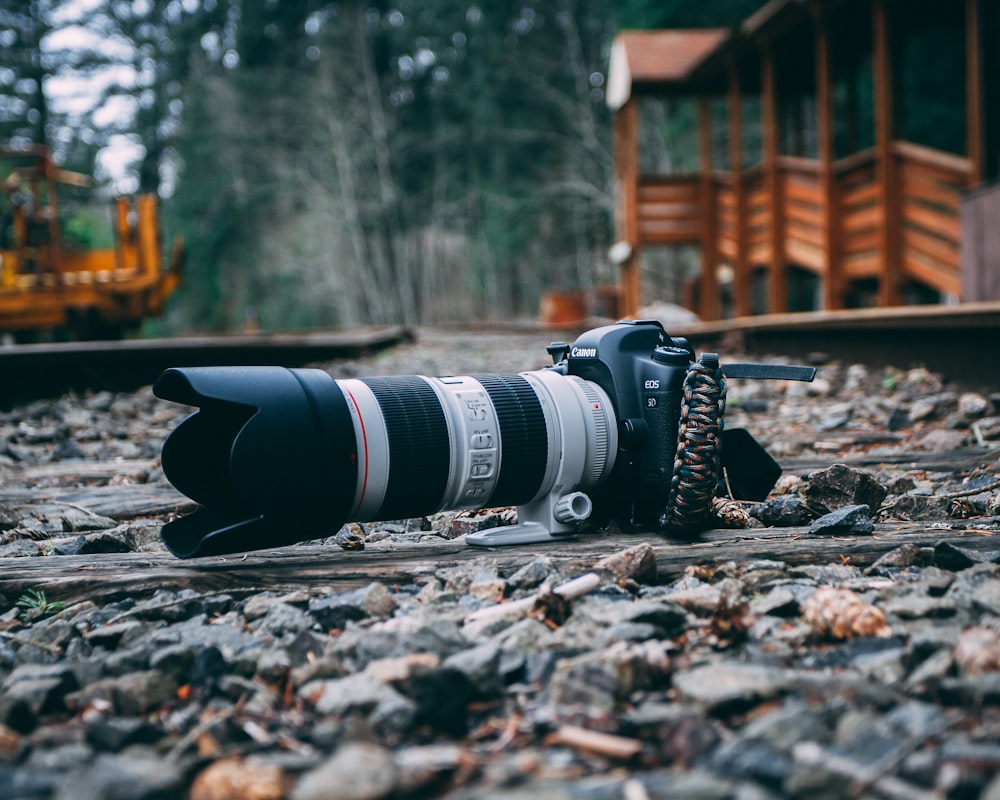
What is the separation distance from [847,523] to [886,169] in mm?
6022

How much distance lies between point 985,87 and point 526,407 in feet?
19.0

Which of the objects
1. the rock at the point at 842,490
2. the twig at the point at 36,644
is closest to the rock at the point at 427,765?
the twig at the point at 36,644

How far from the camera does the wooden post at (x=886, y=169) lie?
286 inches

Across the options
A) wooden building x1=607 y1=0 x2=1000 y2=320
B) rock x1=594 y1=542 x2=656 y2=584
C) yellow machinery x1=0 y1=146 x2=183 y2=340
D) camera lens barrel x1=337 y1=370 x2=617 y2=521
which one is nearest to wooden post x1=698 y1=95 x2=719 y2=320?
wooden building x1=607 y1=0 x2=1000 y2=320

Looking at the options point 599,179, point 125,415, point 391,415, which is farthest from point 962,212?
point 599,179

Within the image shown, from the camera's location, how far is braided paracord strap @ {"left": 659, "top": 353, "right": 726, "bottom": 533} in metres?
2.05

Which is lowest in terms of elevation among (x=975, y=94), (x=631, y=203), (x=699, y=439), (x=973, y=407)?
(x=973, y=407)

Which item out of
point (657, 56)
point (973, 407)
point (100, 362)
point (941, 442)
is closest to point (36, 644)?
point (941, 442)

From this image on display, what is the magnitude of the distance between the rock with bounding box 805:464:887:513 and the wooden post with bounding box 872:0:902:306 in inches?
218

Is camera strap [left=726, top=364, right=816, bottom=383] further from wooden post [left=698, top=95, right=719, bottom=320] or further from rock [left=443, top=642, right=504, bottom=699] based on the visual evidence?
wooden post [left=698, top=95, right=719, bottom=320]

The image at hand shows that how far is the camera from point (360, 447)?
192cm

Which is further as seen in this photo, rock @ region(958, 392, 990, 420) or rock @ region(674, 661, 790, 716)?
rock @ region(958, 392, 990, 420)

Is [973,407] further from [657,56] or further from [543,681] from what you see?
[657,56]

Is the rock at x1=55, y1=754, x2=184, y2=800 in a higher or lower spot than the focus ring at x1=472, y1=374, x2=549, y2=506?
lower
